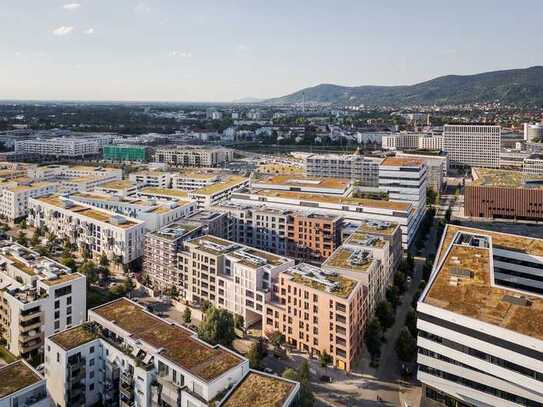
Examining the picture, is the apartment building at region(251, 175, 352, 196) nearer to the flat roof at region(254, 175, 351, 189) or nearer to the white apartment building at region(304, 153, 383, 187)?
the flat roof at region(254, 175, 351, 189)

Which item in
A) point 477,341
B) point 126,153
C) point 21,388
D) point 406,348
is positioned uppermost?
point 126,153

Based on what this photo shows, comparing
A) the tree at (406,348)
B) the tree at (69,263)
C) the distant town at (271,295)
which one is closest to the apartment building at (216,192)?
the distant town at (271,295)

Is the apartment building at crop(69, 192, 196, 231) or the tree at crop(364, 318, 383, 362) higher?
the apartment building at crop(69, 192, 196, 231)

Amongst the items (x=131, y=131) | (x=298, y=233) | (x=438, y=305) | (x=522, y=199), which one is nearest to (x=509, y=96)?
(x=131, y=131)

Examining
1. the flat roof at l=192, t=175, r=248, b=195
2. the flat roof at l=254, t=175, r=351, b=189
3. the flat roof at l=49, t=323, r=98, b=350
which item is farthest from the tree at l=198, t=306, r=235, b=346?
the flat roof at l=254, t=175, r=351, b=189

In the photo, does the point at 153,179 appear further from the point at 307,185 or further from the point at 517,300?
the point at 517,300

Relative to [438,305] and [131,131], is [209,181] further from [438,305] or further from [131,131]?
[131,131]

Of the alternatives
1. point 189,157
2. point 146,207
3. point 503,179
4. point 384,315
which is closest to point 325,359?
point 384,315

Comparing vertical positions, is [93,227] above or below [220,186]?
below
